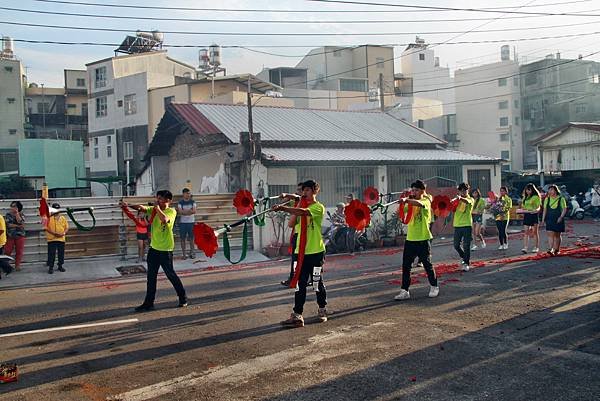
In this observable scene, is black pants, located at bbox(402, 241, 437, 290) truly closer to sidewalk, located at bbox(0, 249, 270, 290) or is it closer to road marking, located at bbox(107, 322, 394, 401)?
road marking, located at bbox(107, 322, 394, 401)

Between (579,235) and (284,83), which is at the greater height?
(284,83)

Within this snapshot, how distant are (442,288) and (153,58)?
41595 millimetres

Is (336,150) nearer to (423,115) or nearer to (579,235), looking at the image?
(579,235)

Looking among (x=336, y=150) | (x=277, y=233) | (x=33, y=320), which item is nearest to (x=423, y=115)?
(x=336, y=150)

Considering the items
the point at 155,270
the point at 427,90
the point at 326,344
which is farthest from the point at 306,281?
the point at 427,90

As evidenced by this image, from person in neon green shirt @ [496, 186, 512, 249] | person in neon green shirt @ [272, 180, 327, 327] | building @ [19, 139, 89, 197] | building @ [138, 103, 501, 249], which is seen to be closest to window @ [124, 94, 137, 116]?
building @ [19, 139, 89, 197]

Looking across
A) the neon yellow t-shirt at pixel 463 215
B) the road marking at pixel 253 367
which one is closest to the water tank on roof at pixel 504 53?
the neon yellow t-shirt at pixel 463 215

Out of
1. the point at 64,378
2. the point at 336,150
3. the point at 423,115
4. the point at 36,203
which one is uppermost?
the point at 423,115

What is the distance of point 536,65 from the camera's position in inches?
2165

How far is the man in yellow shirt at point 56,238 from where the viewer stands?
46.8 ft

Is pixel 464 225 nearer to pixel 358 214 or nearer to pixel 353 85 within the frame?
pixel 358 214

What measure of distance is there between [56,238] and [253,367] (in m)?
10.2

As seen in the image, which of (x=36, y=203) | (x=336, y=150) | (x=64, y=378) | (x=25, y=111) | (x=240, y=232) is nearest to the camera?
(x=64, y=378)

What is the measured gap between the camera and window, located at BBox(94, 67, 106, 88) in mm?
46219
